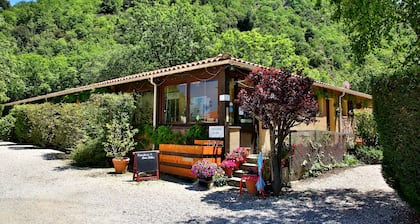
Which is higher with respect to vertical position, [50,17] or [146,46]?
[50,17]

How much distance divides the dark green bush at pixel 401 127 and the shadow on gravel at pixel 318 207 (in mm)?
636

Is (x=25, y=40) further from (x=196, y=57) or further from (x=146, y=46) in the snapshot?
(x=196, y=57)

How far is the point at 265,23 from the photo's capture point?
147 feet

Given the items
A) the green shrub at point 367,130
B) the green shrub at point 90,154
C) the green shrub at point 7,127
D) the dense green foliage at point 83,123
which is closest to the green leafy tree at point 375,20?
the green shrub at point 367,130

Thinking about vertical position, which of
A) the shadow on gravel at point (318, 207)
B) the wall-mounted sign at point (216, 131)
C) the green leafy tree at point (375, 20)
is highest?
the green leafy tree at point (375, 20)

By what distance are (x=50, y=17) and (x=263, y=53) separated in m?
33.4

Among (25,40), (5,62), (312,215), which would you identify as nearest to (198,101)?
(312,215)

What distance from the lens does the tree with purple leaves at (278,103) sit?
644 centimetres

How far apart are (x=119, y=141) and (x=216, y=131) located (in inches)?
132

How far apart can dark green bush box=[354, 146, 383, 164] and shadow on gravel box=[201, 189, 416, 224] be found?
469 centimetres

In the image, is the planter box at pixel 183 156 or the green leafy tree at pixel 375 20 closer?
the green leafy tree at pixel 375 20

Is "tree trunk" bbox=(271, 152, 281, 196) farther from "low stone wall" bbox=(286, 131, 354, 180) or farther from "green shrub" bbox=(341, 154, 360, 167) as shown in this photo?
"green shrub" bbox=(341, 154, 360, 167)

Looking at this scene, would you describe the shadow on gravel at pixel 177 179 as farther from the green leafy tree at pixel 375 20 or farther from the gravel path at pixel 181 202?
the green leafy tree at pixel 375 20

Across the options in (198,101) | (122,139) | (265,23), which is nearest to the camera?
(198,101)
